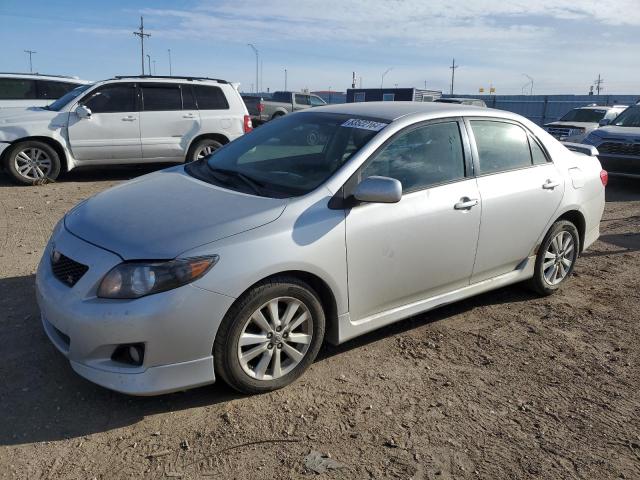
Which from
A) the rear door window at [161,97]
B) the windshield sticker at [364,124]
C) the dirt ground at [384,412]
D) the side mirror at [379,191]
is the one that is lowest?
the dirt ground at [384,412]

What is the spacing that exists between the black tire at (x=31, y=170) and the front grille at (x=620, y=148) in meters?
9.90

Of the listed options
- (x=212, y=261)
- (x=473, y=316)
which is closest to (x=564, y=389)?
(x=473, y=316)

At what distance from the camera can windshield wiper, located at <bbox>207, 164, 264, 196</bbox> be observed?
365 cm

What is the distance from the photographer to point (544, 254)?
4.86 metres

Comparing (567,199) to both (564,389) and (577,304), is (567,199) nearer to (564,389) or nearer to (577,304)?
(577,304)

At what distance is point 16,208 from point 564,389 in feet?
23.5

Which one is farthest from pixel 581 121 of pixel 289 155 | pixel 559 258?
pixel 289 155

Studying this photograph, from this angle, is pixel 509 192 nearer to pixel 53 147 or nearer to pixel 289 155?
pixel 289 155

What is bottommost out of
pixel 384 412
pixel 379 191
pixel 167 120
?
pixel 384 412

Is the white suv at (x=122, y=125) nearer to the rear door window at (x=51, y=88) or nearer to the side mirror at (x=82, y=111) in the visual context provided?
the side mirror at (x=82, y=111)

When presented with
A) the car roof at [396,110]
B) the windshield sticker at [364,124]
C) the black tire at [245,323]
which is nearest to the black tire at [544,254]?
the car roof at [396,110]

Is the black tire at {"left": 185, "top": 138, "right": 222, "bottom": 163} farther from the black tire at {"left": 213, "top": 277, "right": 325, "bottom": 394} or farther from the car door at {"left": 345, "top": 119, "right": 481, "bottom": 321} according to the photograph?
the black tire at {"left": 213, "top": 277, "right": 325, "bottom": 394}

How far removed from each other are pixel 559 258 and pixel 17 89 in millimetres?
11928

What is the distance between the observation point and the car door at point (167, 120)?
10031 millimetres
